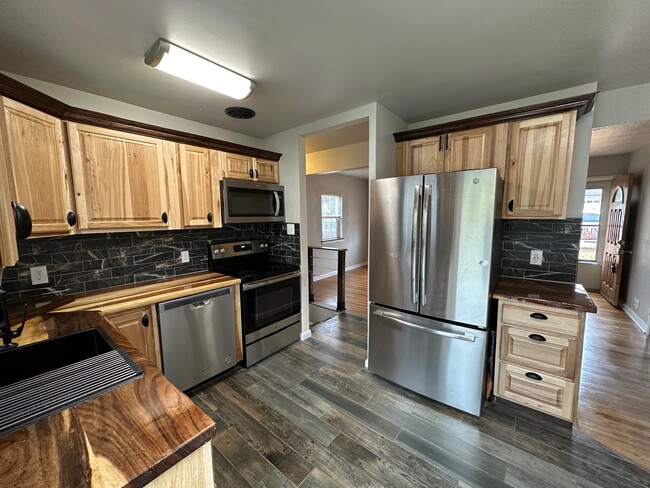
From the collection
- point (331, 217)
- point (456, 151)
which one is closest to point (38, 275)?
point (456, 151)

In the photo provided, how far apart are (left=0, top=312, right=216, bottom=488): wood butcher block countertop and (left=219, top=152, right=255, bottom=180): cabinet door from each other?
2.05m

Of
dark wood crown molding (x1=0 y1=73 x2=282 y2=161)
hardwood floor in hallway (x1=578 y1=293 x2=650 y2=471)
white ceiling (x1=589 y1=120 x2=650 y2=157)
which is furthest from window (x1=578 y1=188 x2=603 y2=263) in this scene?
dark wood crown molding (x1=0 y1=73 x2=282 y2=161)

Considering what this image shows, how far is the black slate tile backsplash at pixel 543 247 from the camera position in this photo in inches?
84.2

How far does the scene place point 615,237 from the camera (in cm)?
413

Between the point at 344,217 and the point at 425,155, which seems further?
the point at 344,217

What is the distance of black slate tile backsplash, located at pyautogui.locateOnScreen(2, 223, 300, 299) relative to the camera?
5.95ft

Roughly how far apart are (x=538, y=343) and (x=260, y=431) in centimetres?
205

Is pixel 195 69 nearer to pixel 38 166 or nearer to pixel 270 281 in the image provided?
pixel 38 166

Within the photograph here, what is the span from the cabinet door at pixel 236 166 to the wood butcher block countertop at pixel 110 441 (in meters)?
2.05

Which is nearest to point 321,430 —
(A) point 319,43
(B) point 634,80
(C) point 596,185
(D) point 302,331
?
(D) point 302,331

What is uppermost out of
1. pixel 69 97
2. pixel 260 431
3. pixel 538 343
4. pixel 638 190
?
pixel 69 97

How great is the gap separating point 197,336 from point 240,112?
2.02 m

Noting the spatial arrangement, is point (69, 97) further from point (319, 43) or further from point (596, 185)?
point (596, 185)

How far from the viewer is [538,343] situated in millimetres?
1804
